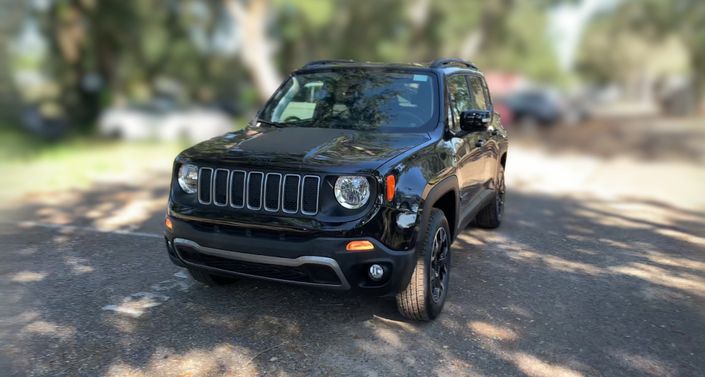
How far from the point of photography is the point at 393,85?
534 centimetres

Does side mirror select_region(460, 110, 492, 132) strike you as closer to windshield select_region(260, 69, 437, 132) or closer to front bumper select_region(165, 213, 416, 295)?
windshield select_region(260, 69, 437, 132)

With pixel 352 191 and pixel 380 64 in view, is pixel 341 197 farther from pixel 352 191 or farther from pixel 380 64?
pixel 380 64

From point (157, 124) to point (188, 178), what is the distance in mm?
15306

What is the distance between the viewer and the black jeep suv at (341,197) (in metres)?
3.95

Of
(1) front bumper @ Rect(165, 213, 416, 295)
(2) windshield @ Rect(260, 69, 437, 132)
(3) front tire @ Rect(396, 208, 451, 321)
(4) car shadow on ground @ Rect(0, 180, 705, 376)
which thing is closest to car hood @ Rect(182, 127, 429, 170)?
(2) windshield @ Rect(260, 69, 437, 132)

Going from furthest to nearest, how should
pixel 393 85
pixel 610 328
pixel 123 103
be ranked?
1. pixel 123 103
2. pixel 393 85
3. pixel 610 328

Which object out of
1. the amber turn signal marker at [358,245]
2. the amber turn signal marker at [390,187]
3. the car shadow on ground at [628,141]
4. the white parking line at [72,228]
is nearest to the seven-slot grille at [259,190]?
the amber turn signal marker at [358,245]

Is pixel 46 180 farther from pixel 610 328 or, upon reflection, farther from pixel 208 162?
pixel 610 328

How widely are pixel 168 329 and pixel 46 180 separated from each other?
7.55 m

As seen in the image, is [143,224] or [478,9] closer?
[143,224]

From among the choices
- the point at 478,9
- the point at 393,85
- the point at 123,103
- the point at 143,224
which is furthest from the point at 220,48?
the point at 393,85

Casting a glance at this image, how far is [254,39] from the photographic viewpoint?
58.0ft

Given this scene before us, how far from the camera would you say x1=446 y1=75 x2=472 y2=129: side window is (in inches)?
209

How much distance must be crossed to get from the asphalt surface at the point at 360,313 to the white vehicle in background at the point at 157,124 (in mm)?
11300
